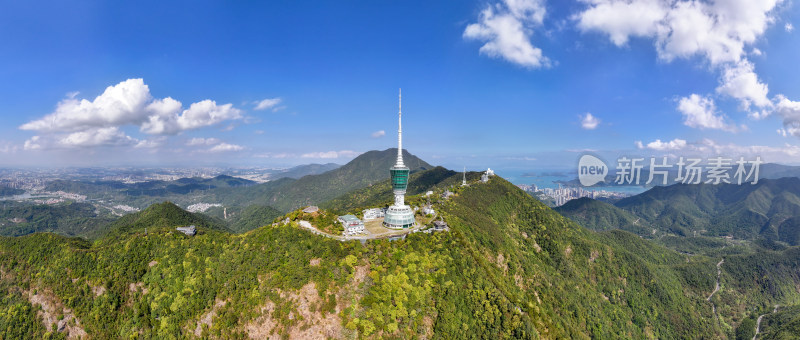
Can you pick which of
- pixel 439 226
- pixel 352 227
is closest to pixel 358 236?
pixel 352 227

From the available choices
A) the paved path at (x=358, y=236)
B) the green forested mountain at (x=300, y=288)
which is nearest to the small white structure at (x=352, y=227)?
the paved path at (x=358, y=236)

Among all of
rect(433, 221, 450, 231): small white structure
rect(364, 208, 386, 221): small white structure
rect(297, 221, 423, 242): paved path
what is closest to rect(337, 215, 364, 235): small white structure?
rect(297, 221, 423, 242): paved path

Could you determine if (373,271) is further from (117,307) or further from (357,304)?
(117,307)

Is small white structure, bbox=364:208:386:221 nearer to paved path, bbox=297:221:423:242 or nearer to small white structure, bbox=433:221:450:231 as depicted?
paved path, bbox=297:221:423:242

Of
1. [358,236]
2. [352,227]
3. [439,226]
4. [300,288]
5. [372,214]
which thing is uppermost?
[352,227]

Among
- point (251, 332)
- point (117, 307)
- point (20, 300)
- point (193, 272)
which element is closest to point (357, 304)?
point (251, 332)

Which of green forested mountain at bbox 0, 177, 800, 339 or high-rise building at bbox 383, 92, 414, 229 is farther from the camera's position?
high-rise building at bbox 383, 92, 414, 229

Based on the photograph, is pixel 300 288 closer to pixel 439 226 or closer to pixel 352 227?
pixel 352 227

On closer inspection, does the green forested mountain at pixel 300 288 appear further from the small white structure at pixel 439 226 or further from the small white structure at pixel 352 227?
the small white structure at pixel 352 227
